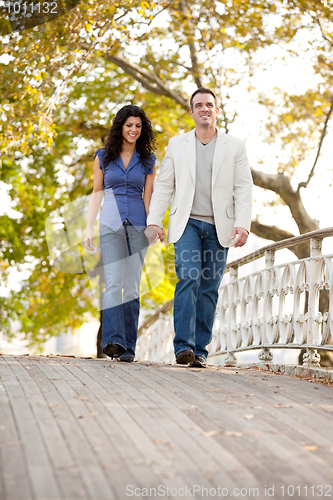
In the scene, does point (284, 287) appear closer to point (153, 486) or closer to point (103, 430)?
point (103, 430)

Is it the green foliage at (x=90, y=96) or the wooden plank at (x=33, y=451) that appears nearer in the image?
the wooden plank at (x=33, y=451)

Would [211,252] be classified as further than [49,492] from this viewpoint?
Yes

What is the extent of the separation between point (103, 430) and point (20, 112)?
28.5 ft

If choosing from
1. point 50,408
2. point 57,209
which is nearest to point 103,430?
point 50,408

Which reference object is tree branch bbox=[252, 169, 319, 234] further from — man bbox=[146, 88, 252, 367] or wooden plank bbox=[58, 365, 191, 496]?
wooden plank bbox=[58, 365, 191, 496]

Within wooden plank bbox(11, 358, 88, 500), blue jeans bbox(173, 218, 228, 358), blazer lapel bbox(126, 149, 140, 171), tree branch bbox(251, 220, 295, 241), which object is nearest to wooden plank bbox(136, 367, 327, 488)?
wooden plank bbox(11, 358, 88, 500)

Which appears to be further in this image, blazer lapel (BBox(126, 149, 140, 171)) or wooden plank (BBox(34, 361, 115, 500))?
blazer lapel (BBox(126, 149, 140, 171))

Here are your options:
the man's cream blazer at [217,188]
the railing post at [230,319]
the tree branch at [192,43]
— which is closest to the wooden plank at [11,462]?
the man's cream blazer at [217,188]

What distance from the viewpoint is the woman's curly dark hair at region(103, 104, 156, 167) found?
566 centimetres

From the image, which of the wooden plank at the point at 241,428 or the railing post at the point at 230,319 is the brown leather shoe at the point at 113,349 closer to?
the wooden plank at the point at 241,428

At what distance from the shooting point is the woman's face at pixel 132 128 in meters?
5.63

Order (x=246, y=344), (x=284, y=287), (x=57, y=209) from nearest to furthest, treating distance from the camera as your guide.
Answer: (x=284, y=287) → (x=246, y=344) → (x=57, y=209)

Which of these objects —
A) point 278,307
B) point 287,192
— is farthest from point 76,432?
point 287,192

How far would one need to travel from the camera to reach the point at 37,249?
63.6ft
